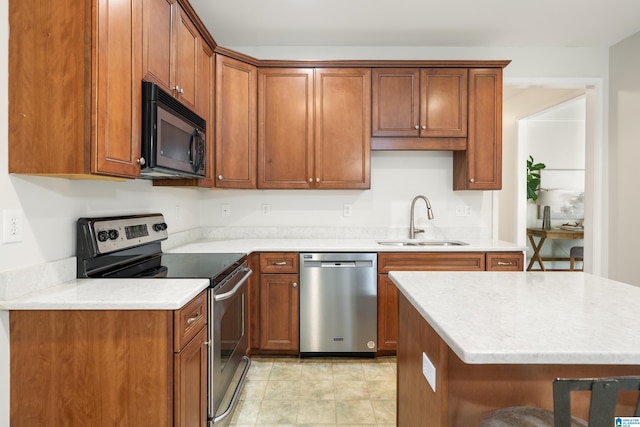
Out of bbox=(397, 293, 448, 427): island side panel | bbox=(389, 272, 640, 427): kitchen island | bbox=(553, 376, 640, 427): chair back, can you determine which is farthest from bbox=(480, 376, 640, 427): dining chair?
bbox=(397, 293, 448, 427): island side panel

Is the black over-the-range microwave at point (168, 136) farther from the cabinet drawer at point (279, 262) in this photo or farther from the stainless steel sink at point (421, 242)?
the stainless steel sink at point (421, 242)

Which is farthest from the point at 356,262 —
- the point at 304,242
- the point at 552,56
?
the point at 552,56

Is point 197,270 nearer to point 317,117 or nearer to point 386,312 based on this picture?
point 386,312

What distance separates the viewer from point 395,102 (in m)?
3.02

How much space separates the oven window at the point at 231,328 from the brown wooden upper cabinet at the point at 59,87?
96 cm

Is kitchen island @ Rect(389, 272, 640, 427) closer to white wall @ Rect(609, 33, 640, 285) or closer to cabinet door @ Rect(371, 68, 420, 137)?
cabinet door @ Rect(371, 68, 420, 137)

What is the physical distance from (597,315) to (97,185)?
2.13 meters

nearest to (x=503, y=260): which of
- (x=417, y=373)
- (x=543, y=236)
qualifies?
(x=417, y=373)

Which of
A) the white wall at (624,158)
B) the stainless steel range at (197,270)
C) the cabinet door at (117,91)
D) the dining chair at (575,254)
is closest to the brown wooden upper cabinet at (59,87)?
the cabinet door at (117,91)

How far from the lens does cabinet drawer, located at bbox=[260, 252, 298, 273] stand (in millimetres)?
2729

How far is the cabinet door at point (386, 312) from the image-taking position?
108 inches

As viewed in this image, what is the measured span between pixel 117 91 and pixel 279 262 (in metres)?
1.62

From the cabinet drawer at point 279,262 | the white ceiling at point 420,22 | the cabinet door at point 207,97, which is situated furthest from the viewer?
the cabinet drawer at point 279,262

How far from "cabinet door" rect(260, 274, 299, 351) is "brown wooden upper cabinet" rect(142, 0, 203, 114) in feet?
4.38
